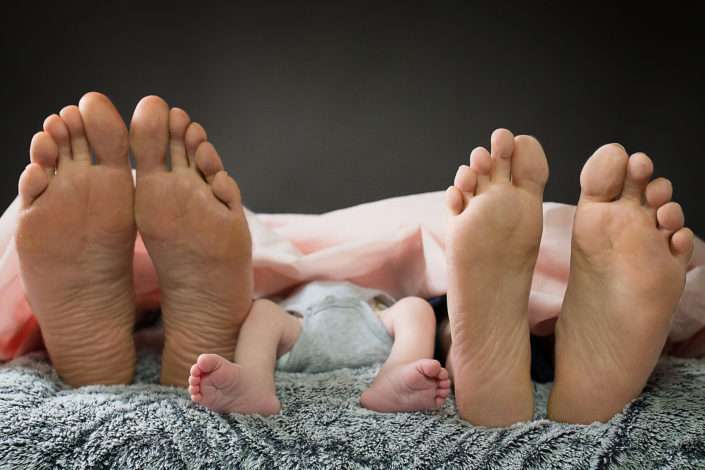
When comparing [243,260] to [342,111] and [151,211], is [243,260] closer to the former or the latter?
[151,211]

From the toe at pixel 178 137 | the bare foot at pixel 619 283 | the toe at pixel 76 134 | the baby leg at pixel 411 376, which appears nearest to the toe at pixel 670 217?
the bare foot at pixel 619 283

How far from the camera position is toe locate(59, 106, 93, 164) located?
0.78 m

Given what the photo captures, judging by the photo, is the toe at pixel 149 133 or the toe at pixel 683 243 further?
the toe at pixel 149 133

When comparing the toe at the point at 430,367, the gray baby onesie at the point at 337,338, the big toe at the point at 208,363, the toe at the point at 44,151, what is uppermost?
the toe at the point at 44,151

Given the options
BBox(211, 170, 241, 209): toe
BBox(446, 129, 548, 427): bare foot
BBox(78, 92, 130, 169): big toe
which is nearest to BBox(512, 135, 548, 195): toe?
BBox(446, 129, 548, 427): bare foot

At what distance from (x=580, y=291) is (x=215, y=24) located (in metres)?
1.30

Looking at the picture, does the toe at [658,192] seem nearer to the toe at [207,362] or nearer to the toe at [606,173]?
the toe at [606,173]

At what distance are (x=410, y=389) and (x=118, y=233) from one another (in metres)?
0.46

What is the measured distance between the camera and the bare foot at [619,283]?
67 centimetres

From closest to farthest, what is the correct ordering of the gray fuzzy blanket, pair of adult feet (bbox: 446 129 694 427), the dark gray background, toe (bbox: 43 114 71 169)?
the gray fuzzy blanket → pair of adult feet (bbox: 446 129 694 427) → toe (bbox: 43 114 71 169) → the dark gray background

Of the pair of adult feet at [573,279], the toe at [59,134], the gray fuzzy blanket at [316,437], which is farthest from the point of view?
the toe at [59,134]

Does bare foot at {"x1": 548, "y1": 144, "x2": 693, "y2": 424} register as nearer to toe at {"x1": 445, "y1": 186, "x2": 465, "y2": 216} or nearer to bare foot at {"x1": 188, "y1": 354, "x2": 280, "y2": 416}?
toe at {"x1": 445, "y1": 186, "x2": 465, "y2": 216}

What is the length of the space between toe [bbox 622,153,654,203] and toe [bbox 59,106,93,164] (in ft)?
2.27

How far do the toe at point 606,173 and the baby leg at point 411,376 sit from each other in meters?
0.28
